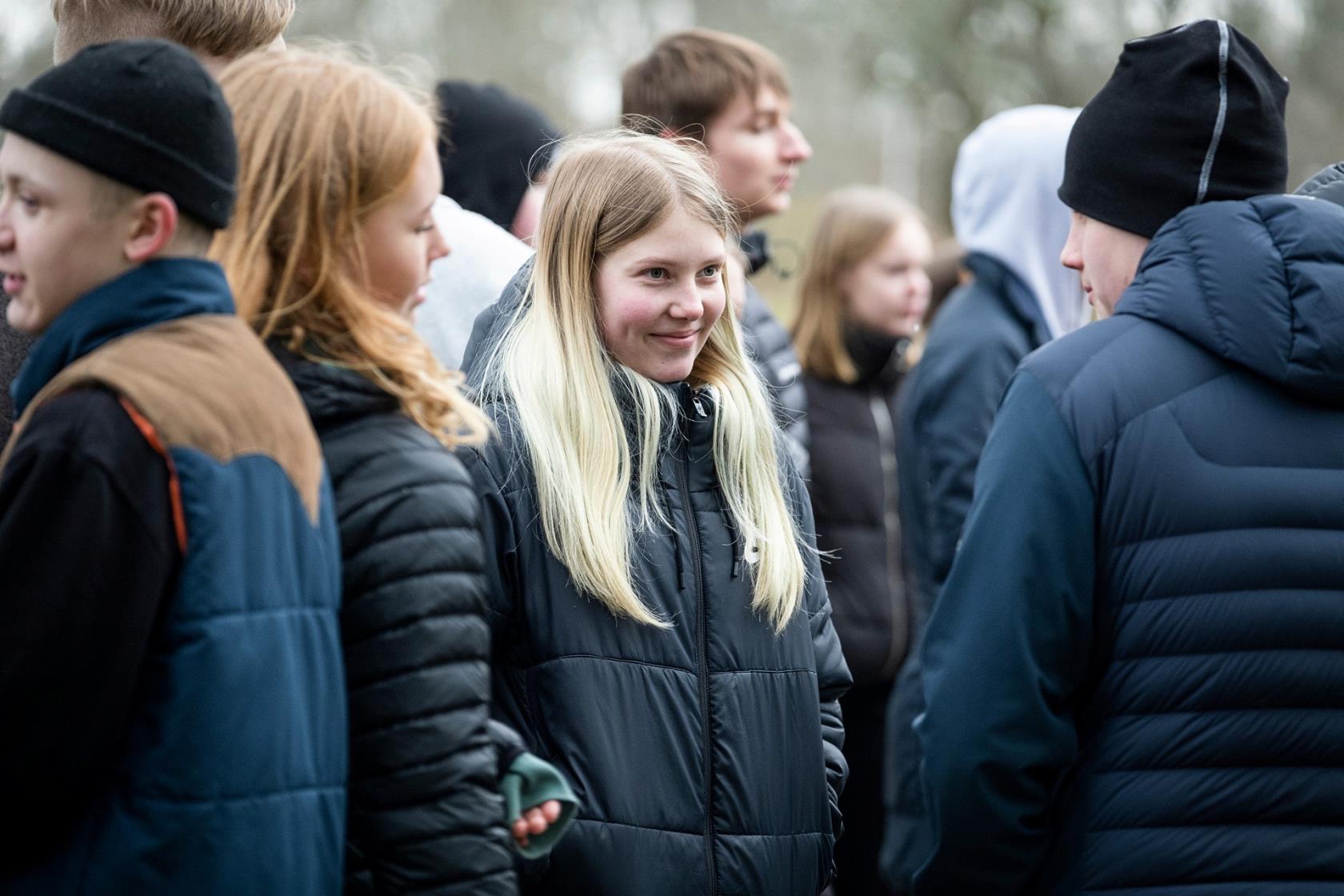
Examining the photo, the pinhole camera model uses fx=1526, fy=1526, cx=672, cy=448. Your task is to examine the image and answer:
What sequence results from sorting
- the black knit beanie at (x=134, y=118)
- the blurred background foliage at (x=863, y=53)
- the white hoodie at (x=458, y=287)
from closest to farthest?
the black knit beanie at (x=134, y=118) < the white hoodie at (x=458, y=287) < the blurred background foliage at (x=863, y=53)

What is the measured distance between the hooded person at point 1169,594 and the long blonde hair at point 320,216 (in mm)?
949

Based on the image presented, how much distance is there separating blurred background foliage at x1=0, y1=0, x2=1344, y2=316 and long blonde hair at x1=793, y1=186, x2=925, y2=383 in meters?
0.24

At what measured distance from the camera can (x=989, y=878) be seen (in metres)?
2.59

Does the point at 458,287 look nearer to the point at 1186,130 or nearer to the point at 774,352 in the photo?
the point at 774,352

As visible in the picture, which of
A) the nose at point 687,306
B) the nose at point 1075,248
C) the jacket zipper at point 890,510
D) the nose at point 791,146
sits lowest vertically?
the jacket zipper at point 890,510

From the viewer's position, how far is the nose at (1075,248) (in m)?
2.90

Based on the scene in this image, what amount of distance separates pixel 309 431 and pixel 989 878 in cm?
139

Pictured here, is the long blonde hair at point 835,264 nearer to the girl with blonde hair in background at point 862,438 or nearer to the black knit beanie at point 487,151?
the girl with blonde hair in background at point 862,438

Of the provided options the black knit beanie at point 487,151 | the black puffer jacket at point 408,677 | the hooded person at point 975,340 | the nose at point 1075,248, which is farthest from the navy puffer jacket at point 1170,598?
the black knit beanie at point 487,151

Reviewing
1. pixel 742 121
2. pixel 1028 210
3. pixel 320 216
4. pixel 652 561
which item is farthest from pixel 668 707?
pixel 1028 210

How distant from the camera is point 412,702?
2.06m

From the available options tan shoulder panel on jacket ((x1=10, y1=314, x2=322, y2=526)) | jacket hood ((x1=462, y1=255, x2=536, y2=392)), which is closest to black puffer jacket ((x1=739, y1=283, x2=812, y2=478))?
jacket hood ((x1=462, y1=255, x2=536, y2=392))

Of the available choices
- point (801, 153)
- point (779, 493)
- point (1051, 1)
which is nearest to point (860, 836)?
point (801, 153)

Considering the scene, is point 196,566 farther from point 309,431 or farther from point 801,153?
point 801,153
